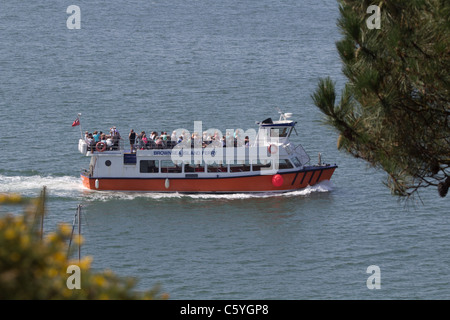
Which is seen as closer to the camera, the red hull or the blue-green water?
the blue-green water

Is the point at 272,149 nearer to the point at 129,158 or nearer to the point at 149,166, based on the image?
the point at 149,166

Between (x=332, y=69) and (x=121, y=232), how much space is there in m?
47.7

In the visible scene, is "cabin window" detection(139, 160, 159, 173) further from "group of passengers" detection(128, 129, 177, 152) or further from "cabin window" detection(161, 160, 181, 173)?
"group of passengers" detection(128, 129, 177, 152)

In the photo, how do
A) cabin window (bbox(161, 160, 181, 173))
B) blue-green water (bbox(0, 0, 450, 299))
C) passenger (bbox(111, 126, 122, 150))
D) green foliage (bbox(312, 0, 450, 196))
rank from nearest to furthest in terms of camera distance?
1. green foliage (bbox(312, 0, 450, 196))
2. blue-green water (bbox(0, 0, 450, 299))
3. passenger (bbox(111, 126, 122, 150))
4. cabin window (bbox(161, 160, 181, 173))

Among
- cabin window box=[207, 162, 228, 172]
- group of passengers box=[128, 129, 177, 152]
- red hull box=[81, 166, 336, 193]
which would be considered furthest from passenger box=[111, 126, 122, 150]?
cabin window box=[207, 162, 228, 172]

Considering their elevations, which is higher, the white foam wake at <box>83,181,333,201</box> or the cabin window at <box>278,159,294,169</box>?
the cabin window at <box>278,159,294,169</box>

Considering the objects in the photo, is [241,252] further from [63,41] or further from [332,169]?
[63,41]

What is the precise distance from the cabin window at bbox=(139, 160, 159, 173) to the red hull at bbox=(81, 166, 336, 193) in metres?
0.54

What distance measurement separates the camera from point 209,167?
51531 mm

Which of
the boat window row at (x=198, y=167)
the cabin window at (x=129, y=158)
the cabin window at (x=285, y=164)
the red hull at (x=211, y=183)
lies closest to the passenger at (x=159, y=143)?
the boat window row at (x=198, y=167)

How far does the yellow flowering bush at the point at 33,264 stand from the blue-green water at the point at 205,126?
20.0 meters

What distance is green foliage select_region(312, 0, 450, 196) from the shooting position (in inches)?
730

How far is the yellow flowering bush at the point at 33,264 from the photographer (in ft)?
32.5
